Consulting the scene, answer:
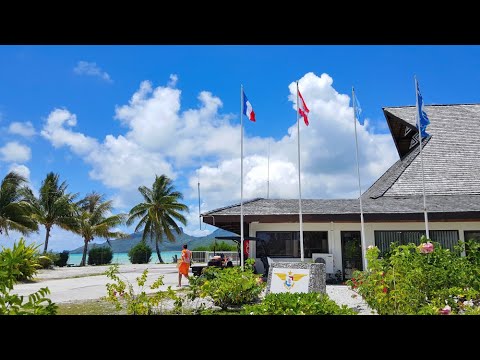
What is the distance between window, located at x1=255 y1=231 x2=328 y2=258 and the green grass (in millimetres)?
7322

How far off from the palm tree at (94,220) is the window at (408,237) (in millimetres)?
27985

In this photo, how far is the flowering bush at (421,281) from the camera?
19.7ft

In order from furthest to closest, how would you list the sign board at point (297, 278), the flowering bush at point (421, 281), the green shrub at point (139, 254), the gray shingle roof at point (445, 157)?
the green shrub at point (139, 254) → the gray shingle roof at point (445, 157) → the sign board at point (297, 278) → the flowering bush at point (421, 281)

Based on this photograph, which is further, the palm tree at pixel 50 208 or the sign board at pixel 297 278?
the palm tree at pixel 50 208

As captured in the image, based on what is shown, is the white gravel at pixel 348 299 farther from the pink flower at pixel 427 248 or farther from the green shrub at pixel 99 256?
the green shrub at pixel 99 256

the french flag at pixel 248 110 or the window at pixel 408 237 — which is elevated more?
the french flag at pixel 248 110

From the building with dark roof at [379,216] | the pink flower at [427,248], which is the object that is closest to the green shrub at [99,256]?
the building with dark roof at [379,216]

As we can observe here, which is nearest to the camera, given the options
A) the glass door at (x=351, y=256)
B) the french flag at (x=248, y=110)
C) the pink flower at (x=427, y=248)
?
the pink flower at (x=427, y=248)

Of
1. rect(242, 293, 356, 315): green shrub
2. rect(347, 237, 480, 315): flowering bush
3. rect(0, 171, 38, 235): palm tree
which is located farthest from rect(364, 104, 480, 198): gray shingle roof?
rect(0, 171, 38, 235): palm tree

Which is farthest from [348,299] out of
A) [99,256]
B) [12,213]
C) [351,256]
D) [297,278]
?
[99,256]

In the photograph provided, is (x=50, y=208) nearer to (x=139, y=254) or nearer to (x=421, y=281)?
(x=139, y=254)

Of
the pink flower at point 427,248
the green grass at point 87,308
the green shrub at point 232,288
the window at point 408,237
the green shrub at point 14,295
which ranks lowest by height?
the green grass at point 87,308

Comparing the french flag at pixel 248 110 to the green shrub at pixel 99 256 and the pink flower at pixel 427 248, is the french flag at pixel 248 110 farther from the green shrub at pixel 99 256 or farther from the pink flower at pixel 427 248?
the green shrub at pixel 99 256

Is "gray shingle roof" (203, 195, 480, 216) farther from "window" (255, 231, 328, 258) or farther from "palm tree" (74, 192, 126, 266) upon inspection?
"palm tree" (74, 192, 126, 266)
